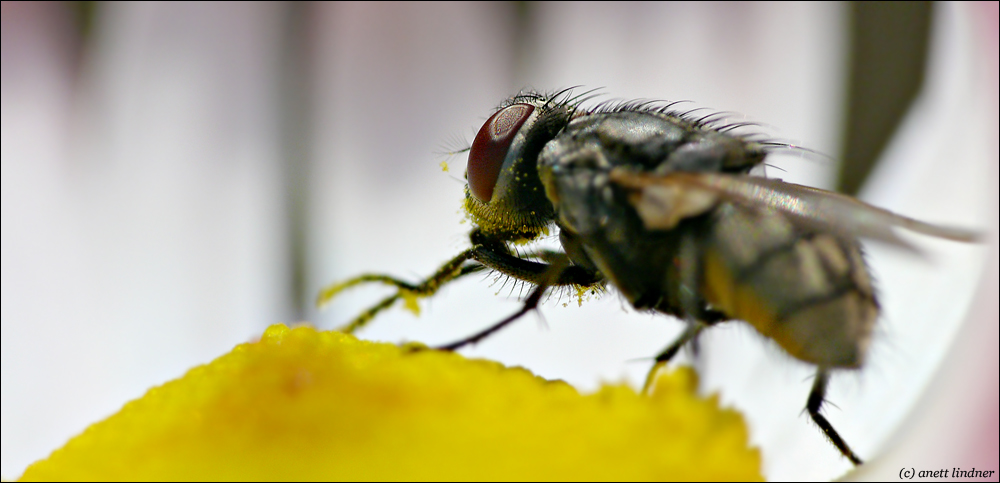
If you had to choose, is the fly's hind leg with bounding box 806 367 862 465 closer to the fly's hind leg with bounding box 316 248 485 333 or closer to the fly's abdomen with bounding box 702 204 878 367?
the fly's abdomen with bounding box 702 204 878 367

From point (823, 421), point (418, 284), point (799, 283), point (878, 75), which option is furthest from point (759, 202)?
point (878, 75)

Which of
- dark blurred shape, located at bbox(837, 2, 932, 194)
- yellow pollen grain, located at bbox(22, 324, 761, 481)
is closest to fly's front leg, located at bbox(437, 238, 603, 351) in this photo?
yellow pollen grain, located at bbox(22, 324, 761, 481)

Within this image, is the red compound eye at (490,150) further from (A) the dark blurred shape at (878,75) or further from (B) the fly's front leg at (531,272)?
(A) the dark blurred shape at (878,75)

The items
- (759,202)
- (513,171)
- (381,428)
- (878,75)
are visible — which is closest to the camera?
(381,428)

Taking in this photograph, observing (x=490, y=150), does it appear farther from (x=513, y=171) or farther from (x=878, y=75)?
(x=878, y=75)

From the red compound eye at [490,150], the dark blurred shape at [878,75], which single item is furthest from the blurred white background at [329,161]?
the red compound eye at [490,150]

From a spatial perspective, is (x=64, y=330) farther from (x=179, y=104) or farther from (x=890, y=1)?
(x=890, y=1)

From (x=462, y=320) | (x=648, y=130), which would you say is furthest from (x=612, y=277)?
(x=462, y=320)
